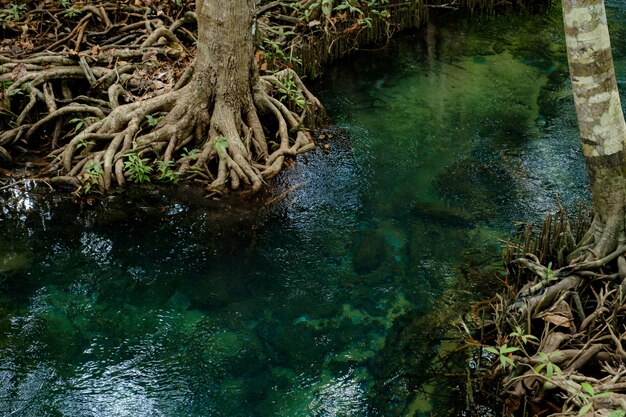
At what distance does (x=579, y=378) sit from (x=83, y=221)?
4.89 metres

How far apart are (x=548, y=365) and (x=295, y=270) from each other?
106 inches

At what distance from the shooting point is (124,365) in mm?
5445

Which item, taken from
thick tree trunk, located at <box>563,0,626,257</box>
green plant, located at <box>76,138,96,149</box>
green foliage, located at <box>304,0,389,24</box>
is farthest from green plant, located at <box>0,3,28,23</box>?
thick tree trunk, located at <box>563,0,626,257</box>

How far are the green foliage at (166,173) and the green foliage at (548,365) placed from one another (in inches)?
170

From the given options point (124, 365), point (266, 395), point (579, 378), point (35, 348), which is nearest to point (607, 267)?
point (579, 378)

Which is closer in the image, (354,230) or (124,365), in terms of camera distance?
(124,365)

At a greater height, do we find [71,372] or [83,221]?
[83,221]

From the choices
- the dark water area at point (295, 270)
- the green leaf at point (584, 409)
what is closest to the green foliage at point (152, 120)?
the dark water area at point (295, 270)

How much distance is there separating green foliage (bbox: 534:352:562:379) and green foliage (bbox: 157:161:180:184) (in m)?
4.31

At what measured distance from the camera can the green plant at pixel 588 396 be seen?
4.13 m

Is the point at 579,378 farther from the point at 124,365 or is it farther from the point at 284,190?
the point at 284,190

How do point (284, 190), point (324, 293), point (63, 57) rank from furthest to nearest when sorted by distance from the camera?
1. point (63, 57)
2. point (284, 190)
3. point (324, 293)

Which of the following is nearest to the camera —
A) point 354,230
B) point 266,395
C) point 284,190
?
point 266,395

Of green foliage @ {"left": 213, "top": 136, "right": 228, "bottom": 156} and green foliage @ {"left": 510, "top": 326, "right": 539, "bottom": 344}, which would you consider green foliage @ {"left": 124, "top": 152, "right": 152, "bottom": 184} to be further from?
green foliage @ {"left": 510, "top": 326, "right": 539, "bottom": 344}
